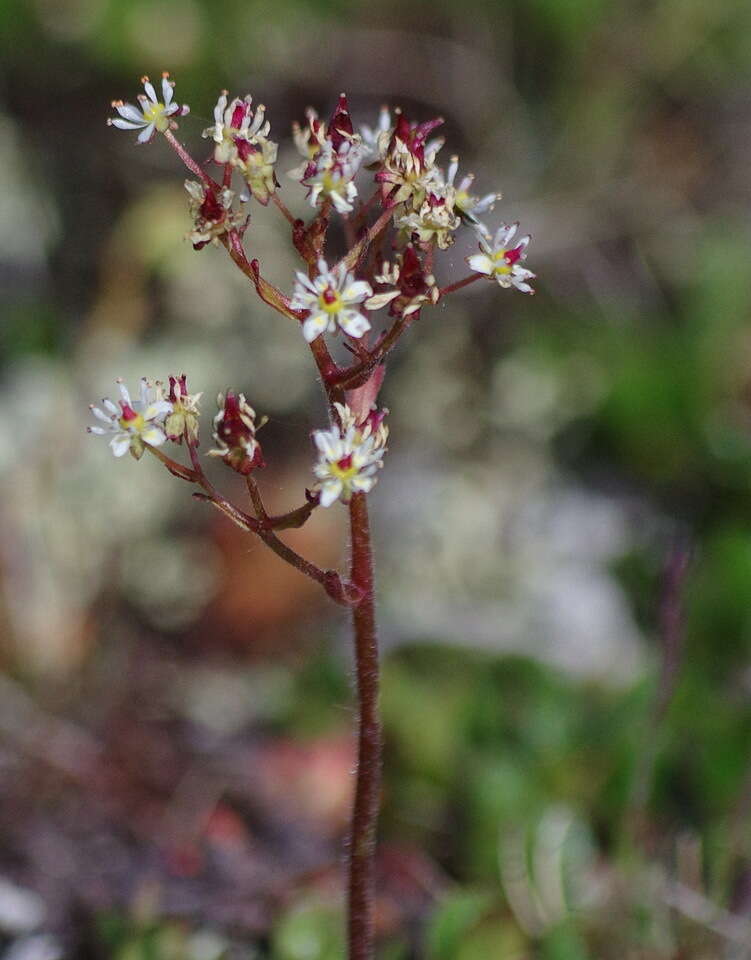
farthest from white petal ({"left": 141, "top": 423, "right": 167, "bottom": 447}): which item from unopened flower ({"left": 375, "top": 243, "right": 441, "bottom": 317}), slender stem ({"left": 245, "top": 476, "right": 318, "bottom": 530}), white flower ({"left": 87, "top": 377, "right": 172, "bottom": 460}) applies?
unopened flower ({"left": 375, "top": 243, "right": 441, "bottom": 317})

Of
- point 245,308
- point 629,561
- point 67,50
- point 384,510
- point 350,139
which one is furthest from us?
point 67,50

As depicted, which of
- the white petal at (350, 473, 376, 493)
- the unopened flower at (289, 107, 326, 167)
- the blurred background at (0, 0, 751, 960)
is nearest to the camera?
the white petal at (350, 473, 376, 493)

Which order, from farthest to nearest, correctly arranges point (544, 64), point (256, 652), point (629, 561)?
point (544, 64) → point (256, 652) → point (629, 561)

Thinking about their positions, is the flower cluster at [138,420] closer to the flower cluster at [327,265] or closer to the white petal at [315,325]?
the flower cluster at [327,265]

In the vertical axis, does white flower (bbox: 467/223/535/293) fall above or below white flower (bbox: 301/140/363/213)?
below

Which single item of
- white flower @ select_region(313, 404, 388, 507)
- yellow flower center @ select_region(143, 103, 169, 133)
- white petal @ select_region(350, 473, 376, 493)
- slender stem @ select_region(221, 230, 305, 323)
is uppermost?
yellow flower center @ select_region(143, 103, 169, 133)

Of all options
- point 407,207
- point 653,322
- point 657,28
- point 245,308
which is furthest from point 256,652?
point 657,28

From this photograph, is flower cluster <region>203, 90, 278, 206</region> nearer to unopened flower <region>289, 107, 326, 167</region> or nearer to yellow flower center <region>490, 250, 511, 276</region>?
unopened flower <region>289, 107, 326, 167</region>

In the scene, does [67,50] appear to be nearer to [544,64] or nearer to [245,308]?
[245,308]
